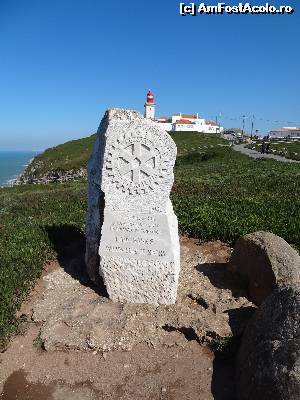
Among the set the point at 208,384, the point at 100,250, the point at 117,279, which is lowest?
the point at 208,384

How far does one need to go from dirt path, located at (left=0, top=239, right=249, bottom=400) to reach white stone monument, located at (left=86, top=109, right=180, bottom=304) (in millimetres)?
575

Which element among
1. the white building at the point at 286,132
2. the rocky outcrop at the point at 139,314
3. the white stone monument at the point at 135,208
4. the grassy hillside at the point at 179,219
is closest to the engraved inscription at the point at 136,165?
the white stone monument at the point at 135,208

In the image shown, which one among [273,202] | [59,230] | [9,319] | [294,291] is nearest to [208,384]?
[294,291]

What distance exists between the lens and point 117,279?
8773 mm

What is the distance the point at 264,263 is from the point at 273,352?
279 cm

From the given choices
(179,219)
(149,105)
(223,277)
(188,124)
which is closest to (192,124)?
(188,124)

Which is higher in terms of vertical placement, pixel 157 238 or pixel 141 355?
pixel 157 238

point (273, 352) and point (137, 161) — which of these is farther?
point (137, 161)

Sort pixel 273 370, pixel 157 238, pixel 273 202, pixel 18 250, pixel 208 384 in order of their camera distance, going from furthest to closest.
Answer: pixel 273 202
pixel 18 250
pixel 157 238
pixel 208 384
pixel 273 370

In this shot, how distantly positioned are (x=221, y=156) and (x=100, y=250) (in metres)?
39.8

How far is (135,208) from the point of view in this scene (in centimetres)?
862

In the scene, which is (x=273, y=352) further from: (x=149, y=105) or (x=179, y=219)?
(x=149, y=105)

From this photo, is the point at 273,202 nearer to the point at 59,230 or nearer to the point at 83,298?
the point at 59,230

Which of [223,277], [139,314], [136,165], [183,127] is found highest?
[136,165]
